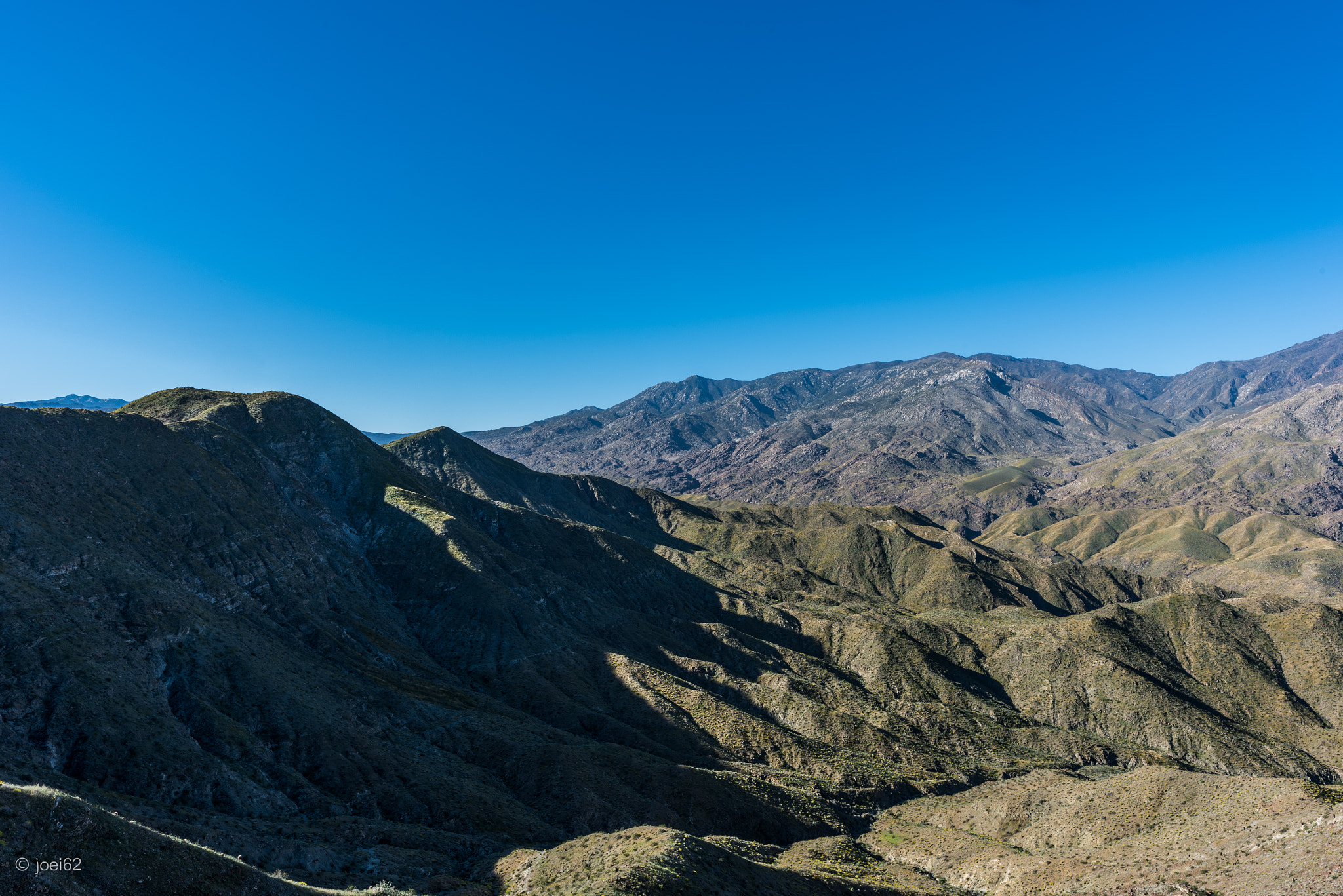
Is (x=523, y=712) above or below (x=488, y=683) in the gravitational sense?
below

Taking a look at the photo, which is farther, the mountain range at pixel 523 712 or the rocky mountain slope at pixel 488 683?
the rocky mountain slope at pixel 488 683

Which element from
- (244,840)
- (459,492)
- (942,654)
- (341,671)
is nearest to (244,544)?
(341,671)

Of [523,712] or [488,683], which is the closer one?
[523,712]

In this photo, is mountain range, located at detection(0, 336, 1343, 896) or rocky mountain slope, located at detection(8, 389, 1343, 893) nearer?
mountain range, located at detection(0, 336, 1343, 896)

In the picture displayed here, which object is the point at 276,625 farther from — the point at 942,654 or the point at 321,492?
the point at 942,654
